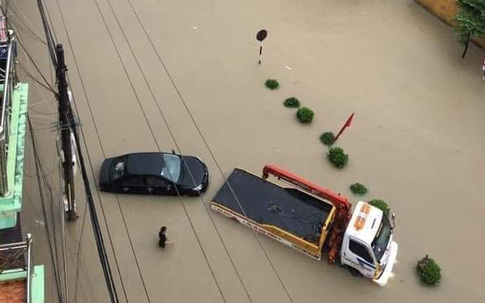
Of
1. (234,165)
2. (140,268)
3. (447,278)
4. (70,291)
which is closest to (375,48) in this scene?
(234,165)

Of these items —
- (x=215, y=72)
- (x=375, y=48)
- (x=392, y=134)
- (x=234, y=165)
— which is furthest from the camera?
(x=375, y=48)

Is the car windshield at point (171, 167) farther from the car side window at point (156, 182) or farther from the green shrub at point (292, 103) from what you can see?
the green shrub at point (292, 103)

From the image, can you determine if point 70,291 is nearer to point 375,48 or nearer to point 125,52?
point 125,52

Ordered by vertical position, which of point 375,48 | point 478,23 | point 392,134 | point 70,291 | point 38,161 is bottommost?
point 70,291

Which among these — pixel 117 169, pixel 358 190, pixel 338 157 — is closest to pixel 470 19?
pixel 338 157

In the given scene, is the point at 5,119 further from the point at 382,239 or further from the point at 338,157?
the point at 338,157

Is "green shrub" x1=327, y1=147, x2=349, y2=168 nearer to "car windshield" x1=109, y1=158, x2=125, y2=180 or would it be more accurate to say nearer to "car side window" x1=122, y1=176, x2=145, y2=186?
"car side window" x1=122, y1=176, x2=145, y2=186
